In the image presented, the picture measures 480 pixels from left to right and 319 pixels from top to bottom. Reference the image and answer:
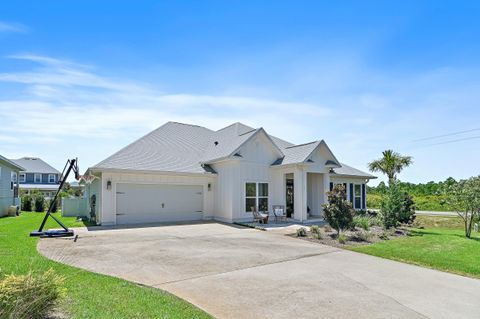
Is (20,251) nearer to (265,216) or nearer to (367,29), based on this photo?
(265,216)

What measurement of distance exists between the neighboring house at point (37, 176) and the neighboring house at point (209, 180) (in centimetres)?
3336

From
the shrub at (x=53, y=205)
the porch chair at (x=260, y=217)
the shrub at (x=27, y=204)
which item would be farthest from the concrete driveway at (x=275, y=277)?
the shrub at (x=27, y=204)

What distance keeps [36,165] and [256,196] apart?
44.8 metres

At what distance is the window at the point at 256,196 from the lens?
18.6 metres

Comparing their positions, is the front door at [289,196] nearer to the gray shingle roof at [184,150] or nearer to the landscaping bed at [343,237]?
the gray shingle roof at [184,150]

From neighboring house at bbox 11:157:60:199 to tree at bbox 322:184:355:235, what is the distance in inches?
1806

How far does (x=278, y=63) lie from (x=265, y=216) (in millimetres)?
8423

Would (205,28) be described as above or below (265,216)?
above

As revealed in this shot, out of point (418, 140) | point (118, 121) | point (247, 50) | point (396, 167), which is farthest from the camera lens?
point (396, 167)

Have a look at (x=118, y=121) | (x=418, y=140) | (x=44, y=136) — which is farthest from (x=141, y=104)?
(x=418, y=140)

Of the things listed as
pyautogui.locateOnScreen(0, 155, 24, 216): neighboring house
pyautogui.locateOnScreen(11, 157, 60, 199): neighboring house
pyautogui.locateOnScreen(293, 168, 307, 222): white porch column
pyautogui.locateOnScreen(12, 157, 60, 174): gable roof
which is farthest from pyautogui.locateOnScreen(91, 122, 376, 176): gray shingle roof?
pyautogui.locateOnScreen(12, 157, 60, 174): gable roof

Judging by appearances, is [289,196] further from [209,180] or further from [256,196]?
[209,180]

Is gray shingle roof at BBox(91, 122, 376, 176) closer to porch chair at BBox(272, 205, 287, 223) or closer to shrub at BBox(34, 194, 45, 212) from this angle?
porch chair at BBox(272, 205, 287, 223)

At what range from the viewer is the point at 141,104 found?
15.3 metres
